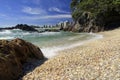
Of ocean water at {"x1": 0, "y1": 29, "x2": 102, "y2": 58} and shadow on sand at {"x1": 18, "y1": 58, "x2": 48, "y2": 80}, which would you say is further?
ocean water at {"x1": 0, "y1": 29, "x2": 102, "y2": 58}

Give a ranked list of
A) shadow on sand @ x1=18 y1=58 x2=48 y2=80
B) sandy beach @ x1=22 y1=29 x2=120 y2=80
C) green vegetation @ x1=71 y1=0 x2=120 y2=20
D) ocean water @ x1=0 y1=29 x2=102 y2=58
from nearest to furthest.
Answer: sandy beach @ x1=22 y1=29 x2=120 y2=80 → shadow on sand @ x1=18 y1=58 x2=48 y2=80 → ocean water @ x1=0 y1=29 x2=102 y2=58 → green vegetation @ x1=71 y1=0 x2=120 y2=20

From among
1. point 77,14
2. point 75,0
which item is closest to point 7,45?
point 77,14

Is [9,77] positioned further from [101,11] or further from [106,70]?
[101,11]

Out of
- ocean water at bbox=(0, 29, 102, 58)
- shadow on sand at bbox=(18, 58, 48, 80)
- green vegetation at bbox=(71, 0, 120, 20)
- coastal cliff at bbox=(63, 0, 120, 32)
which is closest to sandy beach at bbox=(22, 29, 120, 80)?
shadow on sand at bbox=(18, 58, 48, 80)

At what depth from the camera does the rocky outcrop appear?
8855mm

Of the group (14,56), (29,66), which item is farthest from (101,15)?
(14,56)

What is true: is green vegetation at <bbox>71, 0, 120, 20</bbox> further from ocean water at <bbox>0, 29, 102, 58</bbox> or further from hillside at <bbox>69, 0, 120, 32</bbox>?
ocean water at <bbox>0, 29, 102, 58</bbox>

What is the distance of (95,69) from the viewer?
28.2 feet

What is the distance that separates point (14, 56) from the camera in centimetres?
1030

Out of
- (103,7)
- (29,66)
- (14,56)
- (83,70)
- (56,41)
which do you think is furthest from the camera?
(103,7)

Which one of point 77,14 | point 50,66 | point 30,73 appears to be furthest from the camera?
point 77,14

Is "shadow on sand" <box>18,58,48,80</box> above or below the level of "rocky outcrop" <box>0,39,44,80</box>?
below

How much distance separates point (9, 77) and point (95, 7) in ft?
138

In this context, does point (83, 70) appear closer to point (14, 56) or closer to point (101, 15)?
point (14, 56)
